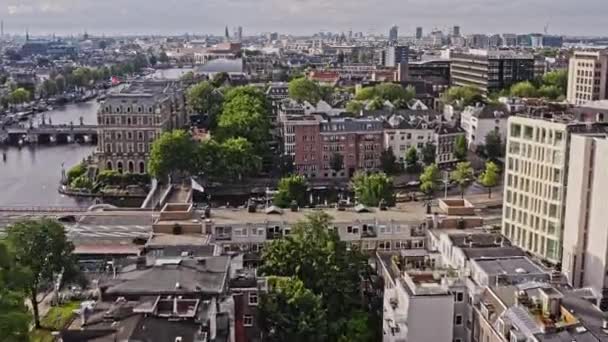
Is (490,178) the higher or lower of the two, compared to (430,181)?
higher

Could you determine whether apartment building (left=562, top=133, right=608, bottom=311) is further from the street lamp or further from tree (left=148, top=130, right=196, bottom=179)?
tree (left=148, top=130, right=196, bottom=179)

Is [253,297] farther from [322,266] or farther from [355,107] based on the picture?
[355,107]

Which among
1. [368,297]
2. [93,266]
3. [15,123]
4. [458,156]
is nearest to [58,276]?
[93,266]

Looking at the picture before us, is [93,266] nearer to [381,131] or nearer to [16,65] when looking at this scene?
[381,131]

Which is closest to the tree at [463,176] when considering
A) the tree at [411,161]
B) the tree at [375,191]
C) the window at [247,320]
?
the tree at [411,161]

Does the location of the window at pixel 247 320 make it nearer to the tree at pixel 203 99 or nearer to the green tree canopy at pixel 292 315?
the green tree canopy at pixel 292 315

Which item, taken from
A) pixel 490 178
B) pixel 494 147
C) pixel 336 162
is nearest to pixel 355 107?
pixel 494 147
